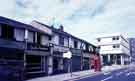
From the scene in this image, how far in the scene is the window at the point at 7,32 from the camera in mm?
20878

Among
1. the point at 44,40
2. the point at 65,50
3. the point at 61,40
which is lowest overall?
the point at 65,50

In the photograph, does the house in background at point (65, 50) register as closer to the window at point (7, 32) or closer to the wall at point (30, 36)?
the wall at point (30, 36)

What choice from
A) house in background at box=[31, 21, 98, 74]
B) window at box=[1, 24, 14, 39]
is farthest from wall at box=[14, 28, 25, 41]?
house in background at box=[31, 21, 98, 74]

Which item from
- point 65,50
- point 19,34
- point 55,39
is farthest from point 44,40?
point 65,50

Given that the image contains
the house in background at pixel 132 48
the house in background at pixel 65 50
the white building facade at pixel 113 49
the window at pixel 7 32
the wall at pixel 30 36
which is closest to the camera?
the window at pixel 7 32

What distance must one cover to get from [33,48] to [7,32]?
4.38m

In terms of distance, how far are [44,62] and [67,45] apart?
842cm

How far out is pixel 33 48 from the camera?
2483 cm

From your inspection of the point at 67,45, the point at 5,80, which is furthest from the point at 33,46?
the point at 67,45

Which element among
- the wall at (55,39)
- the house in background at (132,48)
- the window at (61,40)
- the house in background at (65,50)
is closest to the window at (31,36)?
the house in background at (65,50)

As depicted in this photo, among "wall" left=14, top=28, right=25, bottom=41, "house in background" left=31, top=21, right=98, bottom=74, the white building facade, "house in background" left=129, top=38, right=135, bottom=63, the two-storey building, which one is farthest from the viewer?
"house in background" left=129, top=38, right=135, bottom=63

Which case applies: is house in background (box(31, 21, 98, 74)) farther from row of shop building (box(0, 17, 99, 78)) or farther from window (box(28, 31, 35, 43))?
window (box(28, 31, 35, 43))

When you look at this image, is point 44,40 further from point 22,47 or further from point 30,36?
point 22,47

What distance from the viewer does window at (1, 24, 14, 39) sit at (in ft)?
68.5
